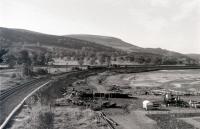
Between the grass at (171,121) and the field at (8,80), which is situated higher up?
the field at (8,80)

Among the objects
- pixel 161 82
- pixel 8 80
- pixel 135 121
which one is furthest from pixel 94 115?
pixel 161 82

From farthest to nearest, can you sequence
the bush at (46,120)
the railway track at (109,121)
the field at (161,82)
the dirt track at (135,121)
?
the field at (161,82), the dirt track at (135,121), the railway track at (109,121), the bush at (46,120)

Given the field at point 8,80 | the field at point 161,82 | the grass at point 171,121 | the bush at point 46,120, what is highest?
the field at point 8,80

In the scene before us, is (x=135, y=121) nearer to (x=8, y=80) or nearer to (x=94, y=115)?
(x=94, y=115)

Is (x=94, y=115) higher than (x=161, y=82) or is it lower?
lower

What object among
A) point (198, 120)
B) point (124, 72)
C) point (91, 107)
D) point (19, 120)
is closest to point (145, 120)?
point (198, 120)

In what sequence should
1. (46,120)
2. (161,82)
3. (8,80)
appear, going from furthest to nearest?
(161,82) → (8,80) → (46,120)

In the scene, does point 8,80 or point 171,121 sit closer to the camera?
point 171,121

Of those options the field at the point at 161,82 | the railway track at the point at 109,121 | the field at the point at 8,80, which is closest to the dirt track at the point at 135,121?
the railway track at the point at 109,121

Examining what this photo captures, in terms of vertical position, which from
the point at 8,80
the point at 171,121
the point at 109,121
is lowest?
the point at 171,121

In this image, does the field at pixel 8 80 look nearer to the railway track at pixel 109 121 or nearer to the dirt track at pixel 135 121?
the railway track at pixel 109 121

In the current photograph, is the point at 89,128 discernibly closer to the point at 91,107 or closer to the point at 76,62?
the point at 91,107
